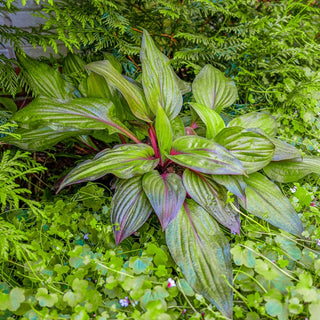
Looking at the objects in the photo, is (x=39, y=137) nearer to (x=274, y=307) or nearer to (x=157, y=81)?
(x=157, y=81)

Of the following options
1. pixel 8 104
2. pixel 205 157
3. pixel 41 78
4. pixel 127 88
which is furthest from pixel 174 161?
pixel 8 104

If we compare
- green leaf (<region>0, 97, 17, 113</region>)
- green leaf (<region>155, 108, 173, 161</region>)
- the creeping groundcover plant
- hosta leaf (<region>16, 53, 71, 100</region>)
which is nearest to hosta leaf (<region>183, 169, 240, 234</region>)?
the creeping groundcover plant

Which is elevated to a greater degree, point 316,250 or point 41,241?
point 316,250

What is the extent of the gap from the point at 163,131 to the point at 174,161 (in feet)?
0.39

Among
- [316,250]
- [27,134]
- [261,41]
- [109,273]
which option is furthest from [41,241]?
[261,41]

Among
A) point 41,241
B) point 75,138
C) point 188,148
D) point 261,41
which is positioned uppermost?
point 261,41

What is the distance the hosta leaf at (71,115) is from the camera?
1022mm

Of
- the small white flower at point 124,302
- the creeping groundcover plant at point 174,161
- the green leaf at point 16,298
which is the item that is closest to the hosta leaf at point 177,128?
the creeping groundcover plant at point 174,161

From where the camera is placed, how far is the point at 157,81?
1157mm

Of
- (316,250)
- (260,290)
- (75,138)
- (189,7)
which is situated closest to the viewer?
(260,290)

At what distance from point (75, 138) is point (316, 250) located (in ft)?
3.29

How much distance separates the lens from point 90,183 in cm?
119

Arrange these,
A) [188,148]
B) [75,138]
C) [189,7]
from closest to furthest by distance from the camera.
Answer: [188,148]
[75,138]
[189,7]

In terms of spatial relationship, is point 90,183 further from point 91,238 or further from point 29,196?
point 29,196
